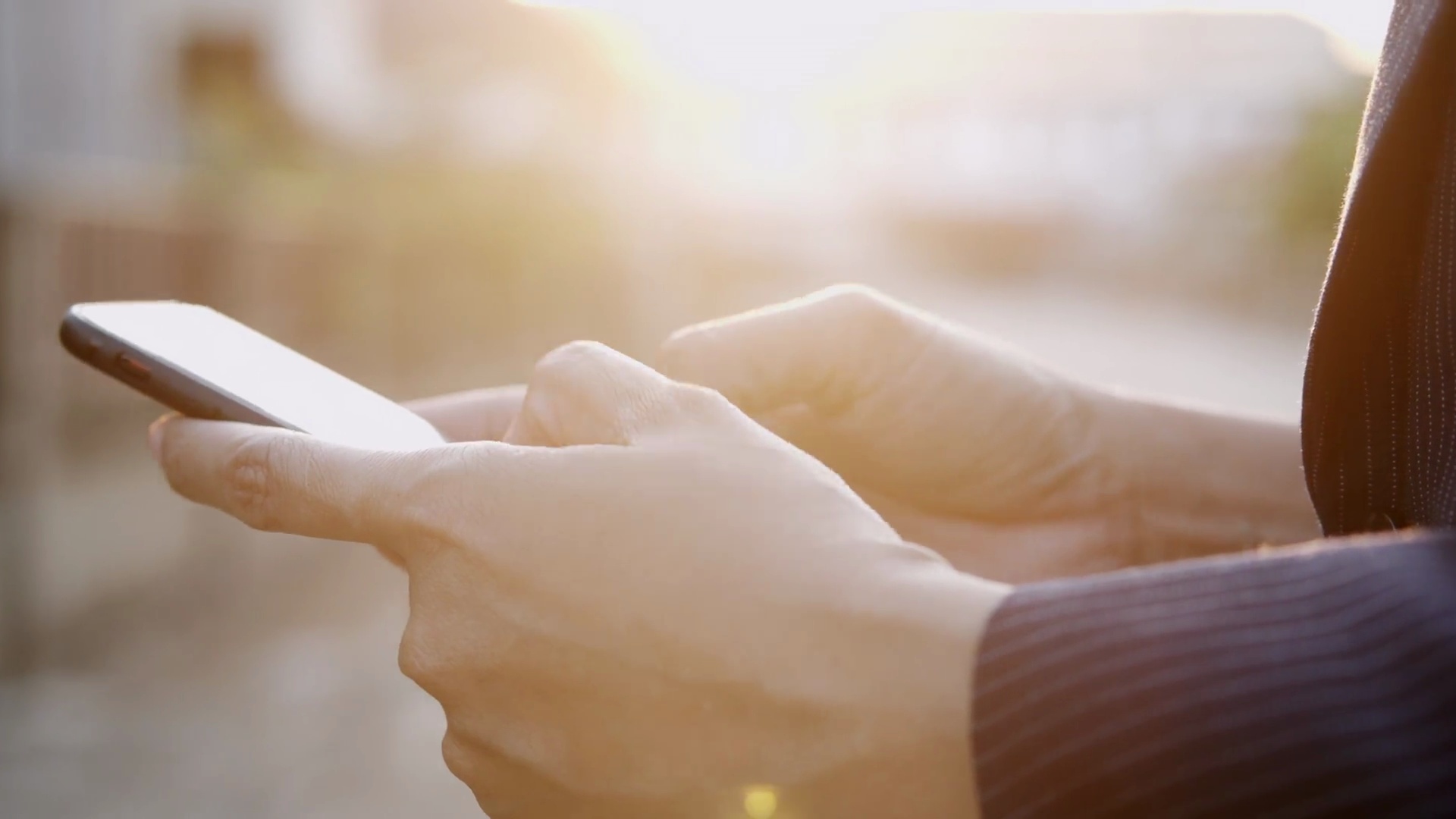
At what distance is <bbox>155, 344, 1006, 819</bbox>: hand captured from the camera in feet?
3.75

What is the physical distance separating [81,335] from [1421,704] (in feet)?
5.90

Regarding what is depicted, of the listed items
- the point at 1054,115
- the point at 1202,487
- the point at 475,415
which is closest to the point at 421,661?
the point at 475,415

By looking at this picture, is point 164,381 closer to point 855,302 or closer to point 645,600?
point 645,600

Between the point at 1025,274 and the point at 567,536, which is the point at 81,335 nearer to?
the point at 567,536

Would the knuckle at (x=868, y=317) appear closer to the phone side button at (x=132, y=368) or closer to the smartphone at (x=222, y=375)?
the smartphone at (x=222, y=375)

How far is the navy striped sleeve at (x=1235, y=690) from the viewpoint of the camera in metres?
0.98

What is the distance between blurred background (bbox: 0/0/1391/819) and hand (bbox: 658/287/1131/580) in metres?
0.37

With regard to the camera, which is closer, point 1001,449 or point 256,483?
point 256,483

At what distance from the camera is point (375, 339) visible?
9.34 metres

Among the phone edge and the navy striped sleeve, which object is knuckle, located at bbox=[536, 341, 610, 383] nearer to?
the phone edge

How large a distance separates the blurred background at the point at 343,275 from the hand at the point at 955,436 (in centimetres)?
37

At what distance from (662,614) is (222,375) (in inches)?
38.3

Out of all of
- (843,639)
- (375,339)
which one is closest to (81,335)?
(843,639)

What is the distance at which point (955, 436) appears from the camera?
2100mm
